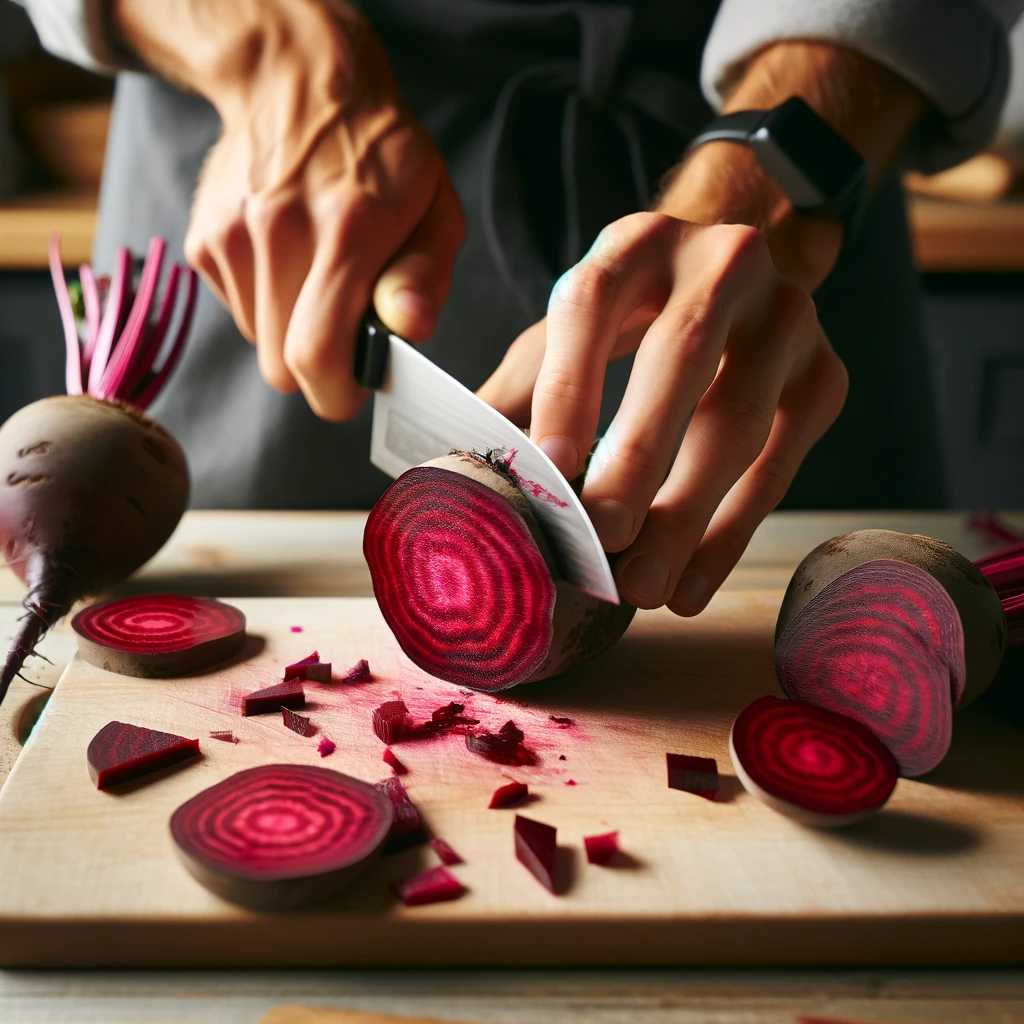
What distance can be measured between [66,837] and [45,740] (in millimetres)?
233

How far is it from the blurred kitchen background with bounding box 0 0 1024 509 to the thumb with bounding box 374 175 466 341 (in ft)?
9.30

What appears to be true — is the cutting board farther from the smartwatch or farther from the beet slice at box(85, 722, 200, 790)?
the smartwatch

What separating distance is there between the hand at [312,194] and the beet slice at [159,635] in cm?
50

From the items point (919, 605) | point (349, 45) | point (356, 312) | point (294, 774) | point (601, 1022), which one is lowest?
point (601, 1022)

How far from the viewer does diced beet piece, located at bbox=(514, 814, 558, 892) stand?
1.12m

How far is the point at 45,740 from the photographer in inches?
53.8

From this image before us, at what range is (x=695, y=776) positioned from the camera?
1.31 m

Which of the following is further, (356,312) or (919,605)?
(356,312)

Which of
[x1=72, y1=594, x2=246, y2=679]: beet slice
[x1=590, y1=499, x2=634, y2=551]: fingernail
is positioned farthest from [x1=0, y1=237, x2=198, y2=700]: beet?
[x1=590, y1=499, x2=634, y2=551]: fingernail

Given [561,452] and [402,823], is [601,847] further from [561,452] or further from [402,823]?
[561,452]

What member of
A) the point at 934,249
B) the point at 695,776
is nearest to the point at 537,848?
the point at 695,776

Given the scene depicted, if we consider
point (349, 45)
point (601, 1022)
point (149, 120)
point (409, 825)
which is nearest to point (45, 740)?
point (409, 825)

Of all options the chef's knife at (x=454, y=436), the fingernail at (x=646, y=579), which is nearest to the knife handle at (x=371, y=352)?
the chef's knife at (x=454, y=436)

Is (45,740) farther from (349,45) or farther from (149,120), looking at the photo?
(149,120)
